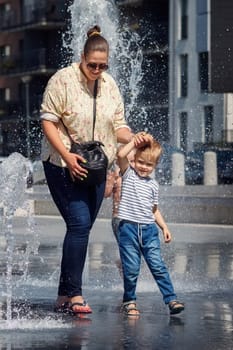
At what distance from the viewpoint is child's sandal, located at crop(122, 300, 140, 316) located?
7.69 metres

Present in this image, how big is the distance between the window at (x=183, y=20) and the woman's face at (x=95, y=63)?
189 feet

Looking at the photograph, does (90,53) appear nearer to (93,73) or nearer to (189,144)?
(93,73)

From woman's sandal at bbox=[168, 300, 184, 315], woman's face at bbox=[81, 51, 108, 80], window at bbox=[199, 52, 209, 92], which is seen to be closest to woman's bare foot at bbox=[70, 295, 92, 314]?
woman's sandal at bbox=[168, 300, 184, 315]

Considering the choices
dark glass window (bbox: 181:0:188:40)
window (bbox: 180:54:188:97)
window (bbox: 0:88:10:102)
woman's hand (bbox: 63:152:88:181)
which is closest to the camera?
woman's hand (bbox: 63:152:88:181)

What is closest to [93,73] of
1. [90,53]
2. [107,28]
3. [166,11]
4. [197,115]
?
[90,53]

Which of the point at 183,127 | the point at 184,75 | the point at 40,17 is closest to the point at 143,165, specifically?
the point at 183,127

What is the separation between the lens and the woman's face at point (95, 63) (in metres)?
7.71

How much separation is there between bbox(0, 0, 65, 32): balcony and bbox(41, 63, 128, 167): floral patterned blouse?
69815 millimetres

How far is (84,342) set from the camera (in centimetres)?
662

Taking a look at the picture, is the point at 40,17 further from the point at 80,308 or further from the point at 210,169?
the point at 80,308

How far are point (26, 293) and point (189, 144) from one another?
156 feet

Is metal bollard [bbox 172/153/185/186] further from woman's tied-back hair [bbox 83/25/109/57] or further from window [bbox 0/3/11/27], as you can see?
window [bbox 0/3/11/27]

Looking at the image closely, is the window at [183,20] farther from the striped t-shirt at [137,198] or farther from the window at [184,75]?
the striped t-shirt at [137,198]

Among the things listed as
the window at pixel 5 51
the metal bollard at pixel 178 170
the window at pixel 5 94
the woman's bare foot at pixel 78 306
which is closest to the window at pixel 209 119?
the metal bollard at pixel 178 170
